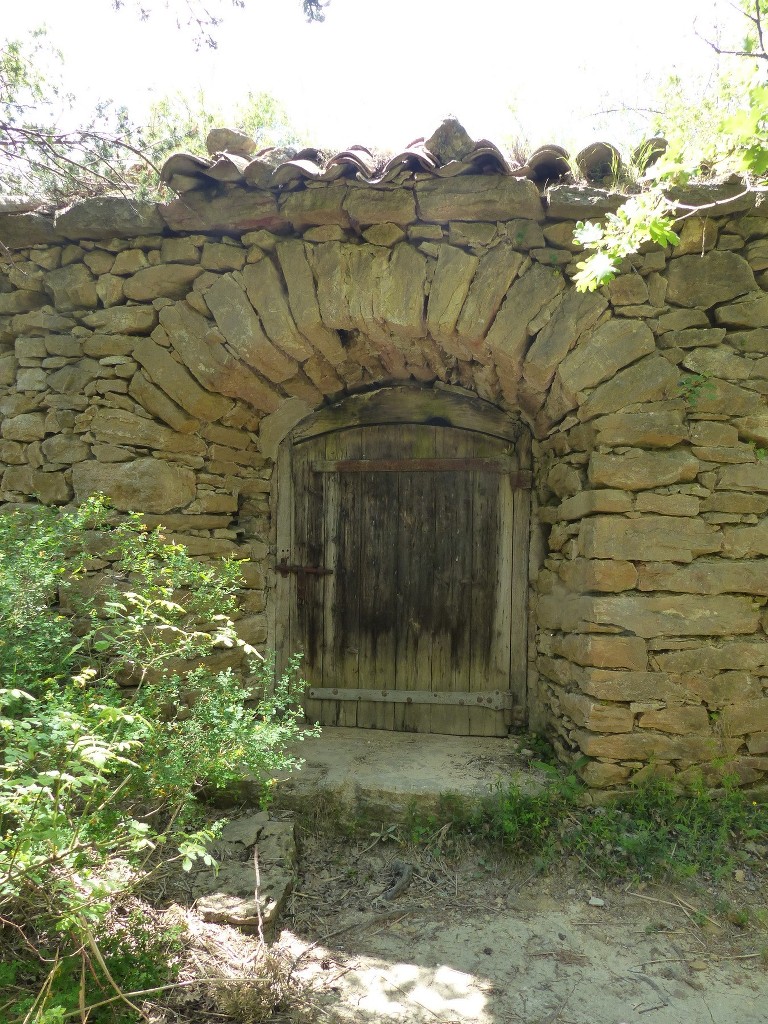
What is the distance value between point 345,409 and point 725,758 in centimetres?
266

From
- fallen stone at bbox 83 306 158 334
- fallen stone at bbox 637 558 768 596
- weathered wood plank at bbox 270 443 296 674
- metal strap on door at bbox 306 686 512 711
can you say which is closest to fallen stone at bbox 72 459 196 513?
fallen stone at bbox 83 306 158 334

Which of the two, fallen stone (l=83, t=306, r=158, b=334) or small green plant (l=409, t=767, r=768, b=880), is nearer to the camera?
small green plant (l=409, t=767, r=768, b=880)

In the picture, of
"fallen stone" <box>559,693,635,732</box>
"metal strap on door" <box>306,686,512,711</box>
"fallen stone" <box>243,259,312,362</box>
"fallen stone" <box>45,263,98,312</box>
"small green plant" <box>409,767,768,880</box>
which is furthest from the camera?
"metal strap on door" <box>306,686,512,711</box>

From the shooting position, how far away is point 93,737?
5.66 ft

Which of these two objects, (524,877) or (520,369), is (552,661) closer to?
(524,877)

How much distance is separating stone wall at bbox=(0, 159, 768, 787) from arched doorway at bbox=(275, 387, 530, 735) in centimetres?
33

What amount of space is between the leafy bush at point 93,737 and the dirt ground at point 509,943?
1.94ft

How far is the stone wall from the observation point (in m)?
3.00

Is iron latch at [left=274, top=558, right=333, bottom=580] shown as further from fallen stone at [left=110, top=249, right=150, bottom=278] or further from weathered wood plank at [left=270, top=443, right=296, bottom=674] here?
fallen stone at [left=110, top=249, right=150, bottom=278]

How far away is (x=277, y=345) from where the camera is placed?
3.38 meters

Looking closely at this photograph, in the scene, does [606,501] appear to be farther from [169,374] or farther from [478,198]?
[169,374]

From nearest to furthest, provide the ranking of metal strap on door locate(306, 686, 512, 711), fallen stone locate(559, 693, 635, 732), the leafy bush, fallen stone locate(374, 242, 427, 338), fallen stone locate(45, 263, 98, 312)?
the leafy bush, fallen stone locate(559, 693, 635, 732), fallen stone locate(374, 242, 427, 338), fallen stone locate(45, 263, 98, 312), metal strap on door locate(306, 686, 512, 711)

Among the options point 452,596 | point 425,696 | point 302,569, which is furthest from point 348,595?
point 425,696

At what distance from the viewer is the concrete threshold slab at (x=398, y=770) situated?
120 inches
